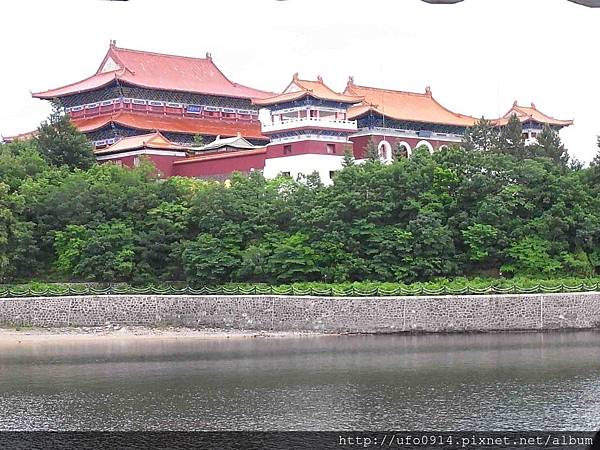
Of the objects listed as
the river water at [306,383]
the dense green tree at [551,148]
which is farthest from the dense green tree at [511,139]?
the river water at [306,383]

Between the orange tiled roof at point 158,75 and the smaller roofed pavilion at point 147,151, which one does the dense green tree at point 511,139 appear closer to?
the orange tiled roof at point 158,75

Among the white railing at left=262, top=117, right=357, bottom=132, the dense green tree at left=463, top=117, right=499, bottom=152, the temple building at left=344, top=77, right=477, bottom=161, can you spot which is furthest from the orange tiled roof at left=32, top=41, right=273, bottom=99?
the dense green tree at left=463, top=117, right=499, bottom=152

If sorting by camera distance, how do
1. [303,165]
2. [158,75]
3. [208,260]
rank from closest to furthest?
[208,260] < [303,165] < [158,75]

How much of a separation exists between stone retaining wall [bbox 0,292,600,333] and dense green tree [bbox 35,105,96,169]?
21.3 feet

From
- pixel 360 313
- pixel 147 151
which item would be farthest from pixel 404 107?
pixel 360 313

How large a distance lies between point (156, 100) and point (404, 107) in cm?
685

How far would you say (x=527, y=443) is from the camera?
940 cm

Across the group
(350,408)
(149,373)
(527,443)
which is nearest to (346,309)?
(149,373)

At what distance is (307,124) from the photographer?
2455cm

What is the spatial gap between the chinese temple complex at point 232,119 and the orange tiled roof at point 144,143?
0.03 m

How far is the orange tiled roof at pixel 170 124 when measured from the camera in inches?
1046

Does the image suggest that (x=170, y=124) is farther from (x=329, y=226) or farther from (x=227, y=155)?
(x=329, y=226)

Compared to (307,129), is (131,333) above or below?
below

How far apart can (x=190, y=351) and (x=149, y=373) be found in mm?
2269
